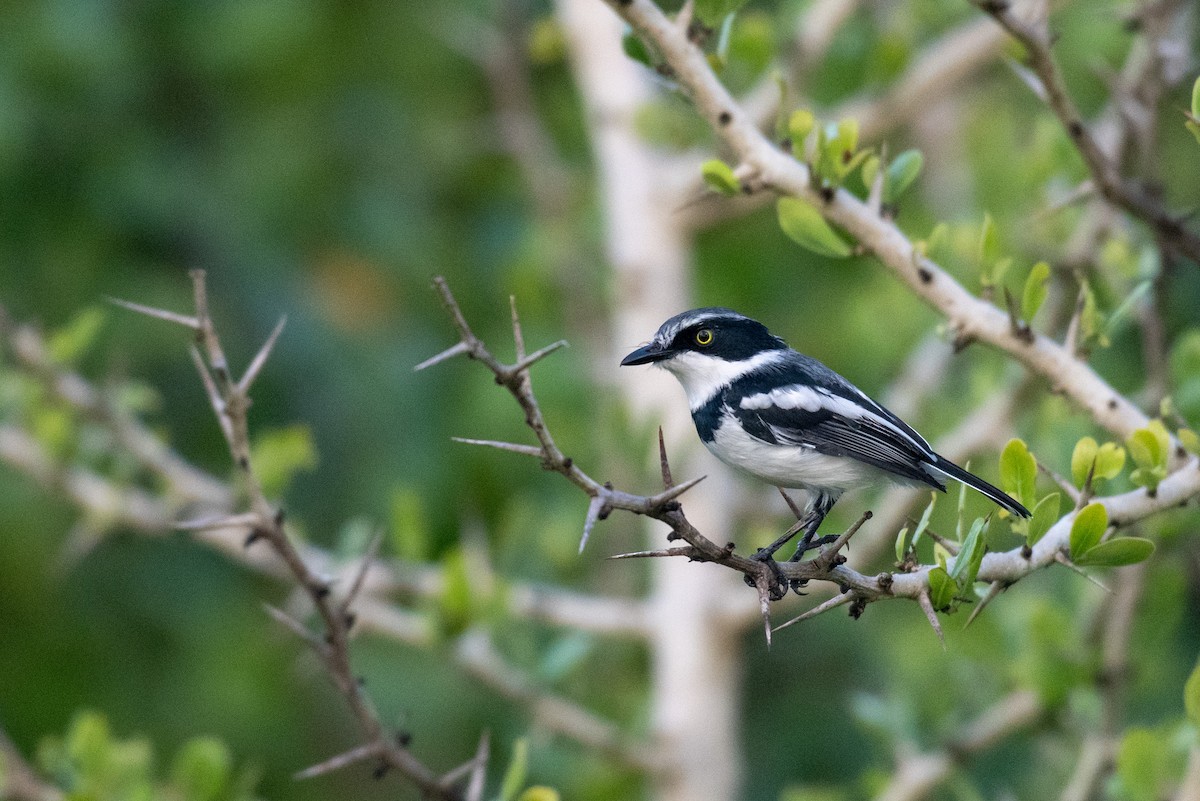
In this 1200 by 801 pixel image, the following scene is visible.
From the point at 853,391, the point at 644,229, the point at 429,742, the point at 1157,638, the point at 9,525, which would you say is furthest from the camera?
the point at 429,742

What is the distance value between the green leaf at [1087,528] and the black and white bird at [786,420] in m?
0.44

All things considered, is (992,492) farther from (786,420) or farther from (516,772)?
(516,772)

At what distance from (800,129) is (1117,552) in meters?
1.29

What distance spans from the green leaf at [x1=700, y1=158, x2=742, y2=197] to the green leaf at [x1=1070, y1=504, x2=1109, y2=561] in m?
1.13

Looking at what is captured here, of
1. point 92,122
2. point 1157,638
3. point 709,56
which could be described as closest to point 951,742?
point 1157,638

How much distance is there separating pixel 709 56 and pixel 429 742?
740cm

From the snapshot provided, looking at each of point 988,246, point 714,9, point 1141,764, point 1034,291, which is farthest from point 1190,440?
point 714,9

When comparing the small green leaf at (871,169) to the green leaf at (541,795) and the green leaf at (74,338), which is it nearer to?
the green leaf at (541,795)

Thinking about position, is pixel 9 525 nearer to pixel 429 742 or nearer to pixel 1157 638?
pixel 429 742

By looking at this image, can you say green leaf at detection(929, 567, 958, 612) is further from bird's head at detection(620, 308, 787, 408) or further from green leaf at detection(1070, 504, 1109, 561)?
bird's head at detection(620, 308, 787, 408)

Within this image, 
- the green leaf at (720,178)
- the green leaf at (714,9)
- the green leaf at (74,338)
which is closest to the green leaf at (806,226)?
the green leaf at (720,178)

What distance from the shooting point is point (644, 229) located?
6.87m

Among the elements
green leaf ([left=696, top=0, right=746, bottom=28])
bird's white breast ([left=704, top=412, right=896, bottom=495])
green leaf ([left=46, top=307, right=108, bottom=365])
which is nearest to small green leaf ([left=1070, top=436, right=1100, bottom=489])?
bird's white breast ([left=704, top=412, right=896, bottom=495])

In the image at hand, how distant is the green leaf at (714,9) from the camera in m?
3.21
